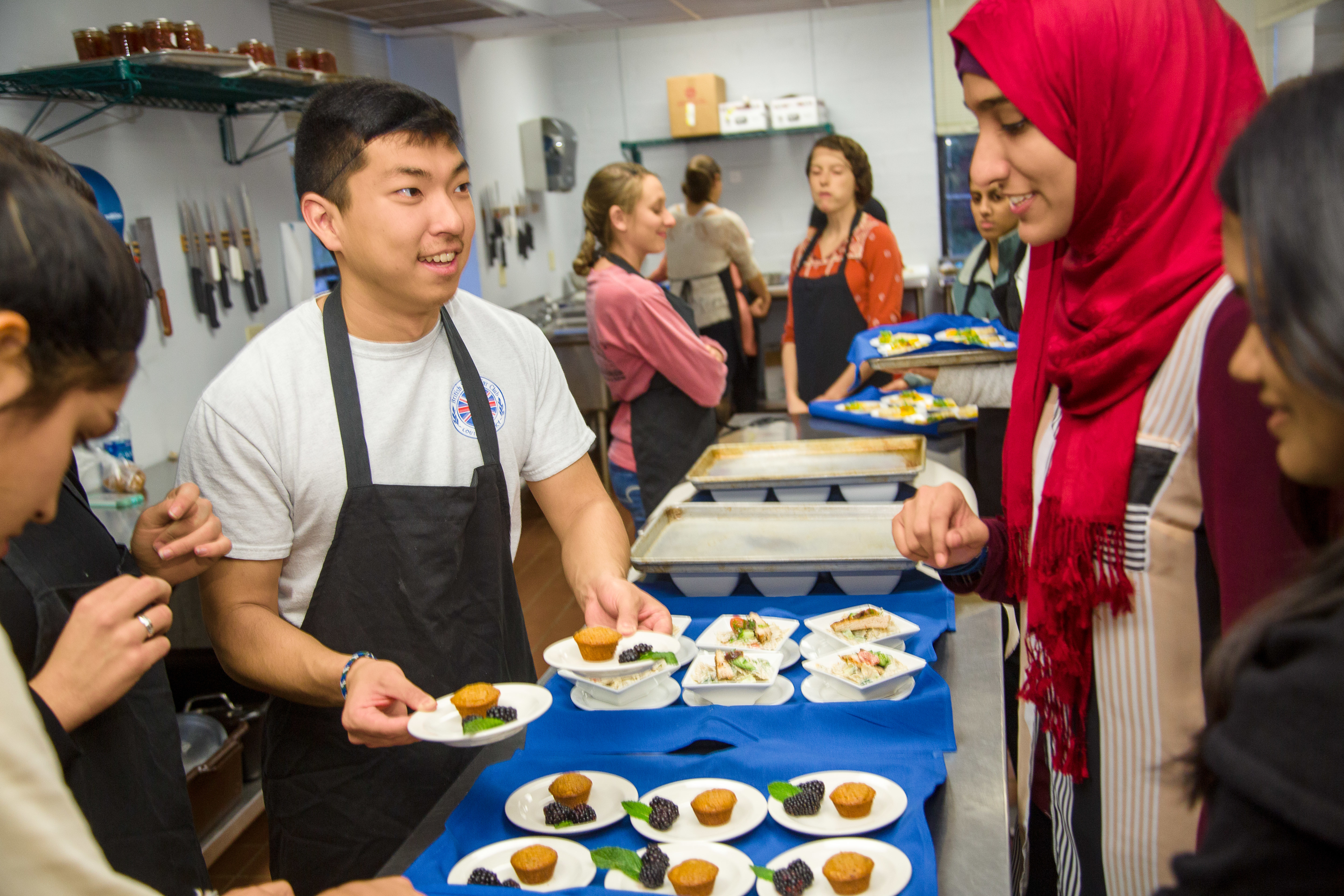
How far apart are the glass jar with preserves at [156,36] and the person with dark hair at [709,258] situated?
300 cm

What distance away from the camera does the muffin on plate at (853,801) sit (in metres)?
1.21

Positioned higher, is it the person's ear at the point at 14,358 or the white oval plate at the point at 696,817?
the person's ear at the point at 14,358

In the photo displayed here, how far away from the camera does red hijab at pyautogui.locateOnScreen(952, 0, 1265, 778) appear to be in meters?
1.23

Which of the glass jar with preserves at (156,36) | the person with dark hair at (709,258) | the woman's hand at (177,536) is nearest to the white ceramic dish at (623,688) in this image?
the woman's hand at (177,536)

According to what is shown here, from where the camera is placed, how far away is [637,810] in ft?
4.10

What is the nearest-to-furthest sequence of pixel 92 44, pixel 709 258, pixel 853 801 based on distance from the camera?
pixel 853 801 → pixel 92 44 → pixel 709 258

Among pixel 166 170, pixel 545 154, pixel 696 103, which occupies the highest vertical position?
pixel 696 103

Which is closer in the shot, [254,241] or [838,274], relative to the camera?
[254,241]

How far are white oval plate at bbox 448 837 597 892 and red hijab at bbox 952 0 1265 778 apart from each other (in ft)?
2.05

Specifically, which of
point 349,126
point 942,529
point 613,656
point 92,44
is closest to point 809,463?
point 942,529

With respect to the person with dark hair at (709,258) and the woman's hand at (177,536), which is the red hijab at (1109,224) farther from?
the person with dark hair at (709,258)

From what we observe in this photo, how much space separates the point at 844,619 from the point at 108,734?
1.11 meters

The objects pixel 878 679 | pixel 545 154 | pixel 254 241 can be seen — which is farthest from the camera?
pixel 545 154

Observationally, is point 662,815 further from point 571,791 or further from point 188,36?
point 188,36
